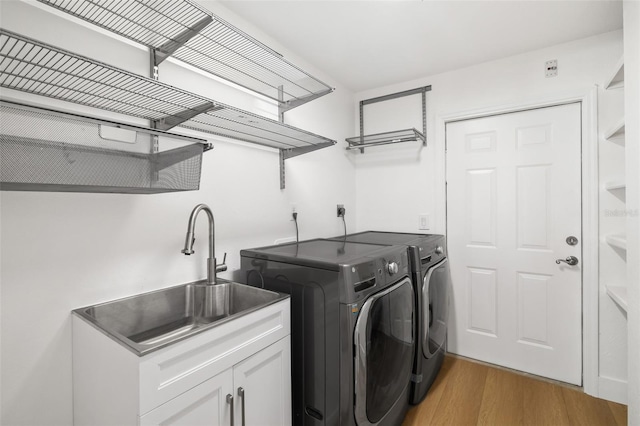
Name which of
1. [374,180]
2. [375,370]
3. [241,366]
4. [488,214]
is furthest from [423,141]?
[241,366]

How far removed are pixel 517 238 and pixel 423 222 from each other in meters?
0.70

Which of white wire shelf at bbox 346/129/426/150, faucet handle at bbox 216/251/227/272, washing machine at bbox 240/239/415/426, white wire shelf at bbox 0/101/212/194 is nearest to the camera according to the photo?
white wire shelf at bbox 0/101/212/194

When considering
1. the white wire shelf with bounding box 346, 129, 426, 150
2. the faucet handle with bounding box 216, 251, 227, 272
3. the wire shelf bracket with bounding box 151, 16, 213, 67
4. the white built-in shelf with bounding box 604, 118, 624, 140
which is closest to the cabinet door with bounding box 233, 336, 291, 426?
the faucet handle with bounding box 216, 251, 227, 272

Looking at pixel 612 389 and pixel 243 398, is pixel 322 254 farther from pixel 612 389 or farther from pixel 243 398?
pixel 612 389

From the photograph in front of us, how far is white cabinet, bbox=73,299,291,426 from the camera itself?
89 cm

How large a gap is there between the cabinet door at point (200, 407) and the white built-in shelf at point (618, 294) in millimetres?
2063

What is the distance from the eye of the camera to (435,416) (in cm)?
183

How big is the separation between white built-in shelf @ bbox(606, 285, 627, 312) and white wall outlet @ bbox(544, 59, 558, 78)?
148cm

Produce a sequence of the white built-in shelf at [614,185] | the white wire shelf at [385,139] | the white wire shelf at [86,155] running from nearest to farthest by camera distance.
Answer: the white wire shelf at [86,155] < the white built-in shelf at [614,185] < the white wire shelf at [385,139]

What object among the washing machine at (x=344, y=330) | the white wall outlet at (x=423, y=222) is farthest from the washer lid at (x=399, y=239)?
the washing machine at (x=344, y=330)

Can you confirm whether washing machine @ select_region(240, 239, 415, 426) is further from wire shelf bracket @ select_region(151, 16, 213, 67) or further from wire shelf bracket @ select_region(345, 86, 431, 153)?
wire shelf bracket @ select_region(345, 86, 431, 153)

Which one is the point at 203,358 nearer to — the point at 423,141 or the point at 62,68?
the point at 62,68

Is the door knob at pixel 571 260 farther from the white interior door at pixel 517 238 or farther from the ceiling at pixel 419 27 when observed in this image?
the ceiling at pixel 419 27

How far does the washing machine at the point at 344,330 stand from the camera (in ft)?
4.43
